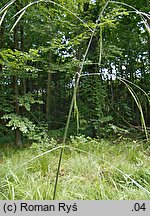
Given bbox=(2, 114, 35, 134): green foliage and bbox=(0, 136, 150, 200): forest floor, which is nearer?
bbox=(0, 136, 150, 200): forest floor

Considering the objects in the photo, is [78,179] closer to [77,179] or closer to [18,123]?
[77,179]

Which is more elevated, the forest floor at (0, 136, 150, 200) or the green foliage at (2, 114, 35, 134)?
the green foliage at (2, 114, 35, 134)

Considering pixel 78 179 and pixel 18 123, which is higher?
pixel 18 123

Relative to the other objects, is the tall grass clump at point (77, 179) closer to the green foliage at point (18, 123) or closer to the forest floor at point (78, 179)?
the forest floor at point (78, 179)

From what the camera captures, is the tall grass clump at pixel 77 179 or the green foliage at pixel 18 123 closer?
the tall grass clump at pixel 77 179

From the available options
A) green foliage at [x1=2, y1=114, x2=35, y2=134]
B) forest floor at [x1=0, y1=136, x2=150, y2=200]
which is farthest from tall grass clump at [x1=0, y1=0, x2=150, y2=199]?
green foliage at [x1=2, y1=114, x2=35, y2=134]

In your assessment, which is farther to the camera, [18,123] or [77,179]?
[18,123]

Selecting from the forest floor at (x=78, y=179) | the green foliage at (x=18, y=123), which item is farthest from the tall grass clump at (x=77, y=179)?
the green foliage at (x=18, y=123)

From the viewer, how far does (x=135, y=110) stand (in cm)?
672

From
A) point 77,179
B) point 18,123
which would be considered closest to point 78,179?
point 77,179

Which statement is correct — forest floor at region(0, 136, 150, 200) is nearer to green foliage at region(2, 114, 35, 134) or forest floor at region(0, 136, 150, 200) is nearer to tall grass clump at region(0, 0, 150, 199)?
tall grass clump at region(0, 0, 150, 199)

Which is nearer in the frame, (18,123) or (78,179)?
(78,179)

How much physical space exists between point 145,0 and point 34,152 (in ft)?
13.9

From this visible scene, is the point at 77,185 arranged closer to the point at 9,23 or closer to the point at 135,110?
the point at 9,23
